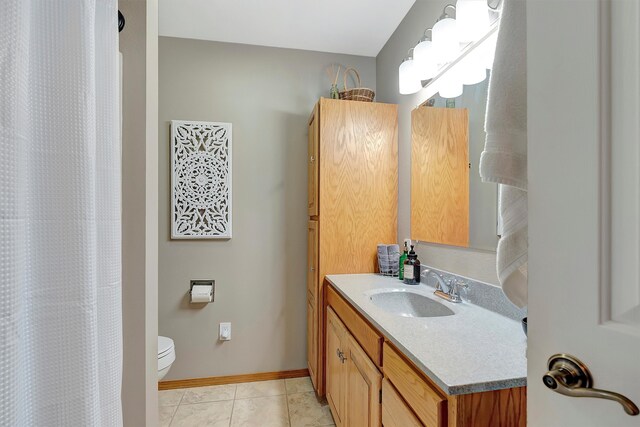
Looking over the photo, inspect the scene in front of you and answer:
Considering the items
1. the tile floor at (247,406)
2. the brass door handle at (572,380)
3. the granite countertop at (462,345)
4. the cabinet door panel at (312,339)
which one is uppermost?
the brass door handle at (572,380)

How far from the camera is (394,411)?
0.90 metres

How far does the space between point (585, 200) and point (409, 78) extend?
148cm

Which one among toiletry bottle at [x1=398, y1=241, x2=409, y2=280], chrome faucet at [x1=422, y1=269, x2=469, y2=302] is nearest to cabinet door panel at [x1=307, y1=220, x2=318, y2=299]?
toiletry bottle at [x1=398, y1=241, x2=409, y2=280]

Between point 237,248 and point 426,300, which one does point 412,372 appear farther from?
point 237,248

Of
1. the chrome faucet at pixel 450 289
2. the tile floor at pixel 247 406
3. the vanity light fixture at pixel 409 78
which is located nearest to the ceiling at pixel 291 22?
the vanity light fixture at pixel 409 78

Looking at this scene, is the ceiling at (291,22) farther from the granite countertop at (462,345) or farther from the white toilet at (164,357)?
the white toilet at (164,357)

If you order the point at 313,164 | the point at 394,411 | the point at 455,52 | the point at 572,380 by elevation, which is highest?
the point at 455,52

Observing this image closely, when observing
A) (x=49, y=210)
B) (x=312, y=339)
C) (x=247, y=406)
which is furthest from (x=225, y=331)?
(x=49, y=210)

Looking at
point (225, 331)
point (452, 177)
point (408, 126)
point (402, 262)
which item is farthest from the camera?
point (225, 331)

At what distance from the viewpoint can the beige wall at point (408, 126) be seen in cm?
132

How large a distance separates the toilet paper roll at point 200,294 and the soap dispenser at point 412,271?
4.36ft

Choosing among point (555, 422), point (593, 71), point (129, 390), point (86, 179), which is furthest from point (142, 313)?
point (593, 71)

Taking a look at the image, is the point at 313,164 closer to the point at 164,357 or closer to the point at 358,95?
the point at 358,95

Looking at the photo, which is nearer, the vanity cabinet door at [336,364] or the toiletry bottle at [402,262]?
the vanity cabinet door at [336,364]
